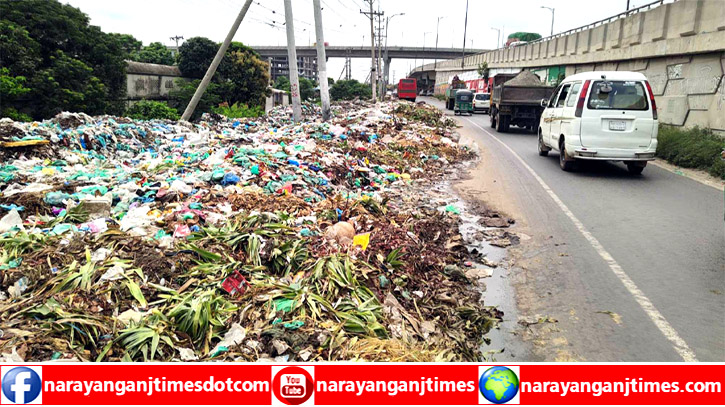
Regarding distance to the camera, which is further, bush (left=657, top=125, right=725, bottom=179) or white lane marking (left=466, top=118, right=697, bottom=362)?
bush (left=657, top=125, right=725, bottom=179)

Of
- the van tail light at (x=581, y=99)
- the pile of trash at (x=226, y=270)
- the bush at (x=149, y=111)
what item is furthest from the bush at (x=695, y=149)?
the bush at (x=149, y=111)

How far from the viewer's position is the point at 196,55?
29.3 meters

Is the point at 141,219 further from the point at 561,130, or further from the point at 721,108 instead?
the point at 721,108

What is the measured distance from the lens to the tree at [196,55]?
2933 cm

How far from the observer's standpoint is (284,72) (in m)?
128

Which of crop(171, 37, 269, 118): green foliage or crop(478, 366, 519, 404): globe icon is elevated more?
crop(171, 37, 269, 118): green foliage

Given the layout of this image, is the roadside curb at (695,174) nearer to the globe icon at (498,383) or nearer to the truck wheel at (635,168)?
the truck wheel at (635,168)

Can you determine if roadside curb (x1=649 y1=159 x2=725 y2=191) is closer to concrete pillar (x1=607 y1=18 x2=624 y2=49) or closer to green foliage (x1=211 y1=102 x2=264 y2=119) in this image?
concrete pillar (x1=607 y1=18 x2=624 y2=49)

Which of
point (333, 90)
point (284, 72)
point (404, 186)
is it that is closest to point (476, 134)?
point (404, 186)

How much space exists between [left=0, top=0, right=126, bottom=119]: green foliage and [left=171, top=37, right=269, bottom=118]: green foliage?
5779 millimetres

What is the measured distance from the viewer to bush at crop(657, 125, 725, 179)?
1160cm

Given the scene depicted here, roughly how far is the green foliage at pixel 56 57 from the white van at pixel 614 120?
1644cm

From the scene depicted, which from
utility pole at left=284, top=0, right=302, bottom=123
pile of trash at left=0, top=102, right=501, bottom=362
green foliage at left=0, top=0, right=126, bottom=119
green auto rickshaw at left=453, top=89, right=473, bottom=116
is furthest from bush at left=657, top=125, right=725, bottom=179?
green auto rickshaw at left=453, top=89, right=473, bottom=116

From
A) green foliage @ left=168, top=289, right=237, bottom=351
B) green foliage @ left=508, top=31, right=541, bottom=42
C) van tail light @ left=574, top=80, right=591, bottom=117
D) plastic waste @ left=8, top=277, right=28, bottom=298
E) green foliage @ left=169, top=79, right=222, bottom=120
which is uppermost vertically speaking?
green foliage @ left=508, top=31, right=541, bottom=42
